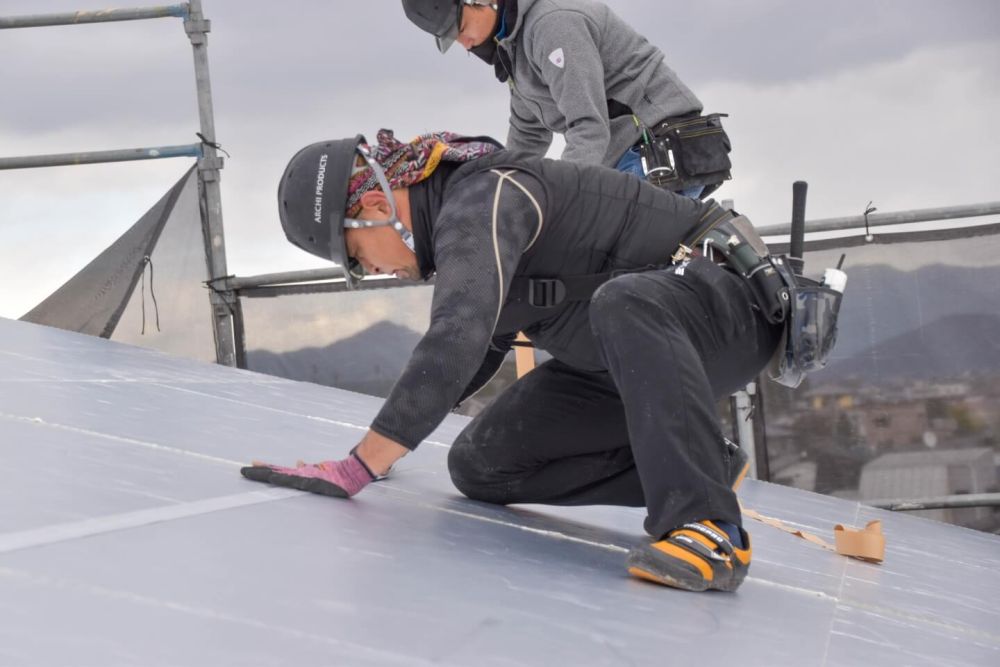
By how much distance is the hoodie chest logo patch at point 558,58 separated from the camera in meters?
2.67

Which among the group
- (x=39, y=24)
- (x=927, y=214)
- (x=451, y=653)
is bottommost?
(x=451, y=653)

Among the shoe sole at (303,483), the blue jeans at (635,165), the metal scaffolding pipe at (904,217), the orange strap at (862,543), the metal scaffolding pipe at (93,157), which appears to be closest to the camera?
the shoe sole at (303,483)

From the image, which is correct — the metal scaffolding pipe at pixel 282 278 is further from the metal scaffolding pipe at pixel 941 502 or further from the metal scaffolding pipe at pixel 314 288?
the metal scaffolding pipe at pixel 941 502

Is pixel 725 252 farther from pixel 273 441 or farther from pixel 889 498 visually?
pixel 889 498

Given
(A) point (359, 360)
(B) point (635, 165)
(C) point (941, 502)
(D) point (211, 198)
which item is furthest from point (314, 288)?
(C) point (941, 502)

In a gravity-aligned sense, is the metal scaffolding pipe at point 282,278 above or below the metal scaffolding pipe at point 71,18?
below

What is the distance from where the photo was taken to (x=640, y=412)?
5.60 feet

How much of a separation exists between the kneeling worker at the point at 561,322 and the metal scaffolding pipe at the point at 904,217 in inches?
95.2

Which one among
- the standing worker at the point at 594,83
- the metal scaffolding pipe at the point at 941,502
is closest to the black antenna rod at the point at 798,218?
the standing worker at the point at 594,83

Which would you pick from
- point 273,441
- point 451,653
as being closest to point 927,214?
point 273,441

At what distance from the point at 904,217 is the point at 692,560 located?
10.6 ft

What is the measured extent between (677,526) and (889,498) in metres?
3.04

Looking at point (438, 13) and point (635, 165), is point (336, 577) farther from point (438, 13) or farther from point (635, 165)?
point (635, 165)

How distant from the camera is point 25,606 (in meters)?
0.99
